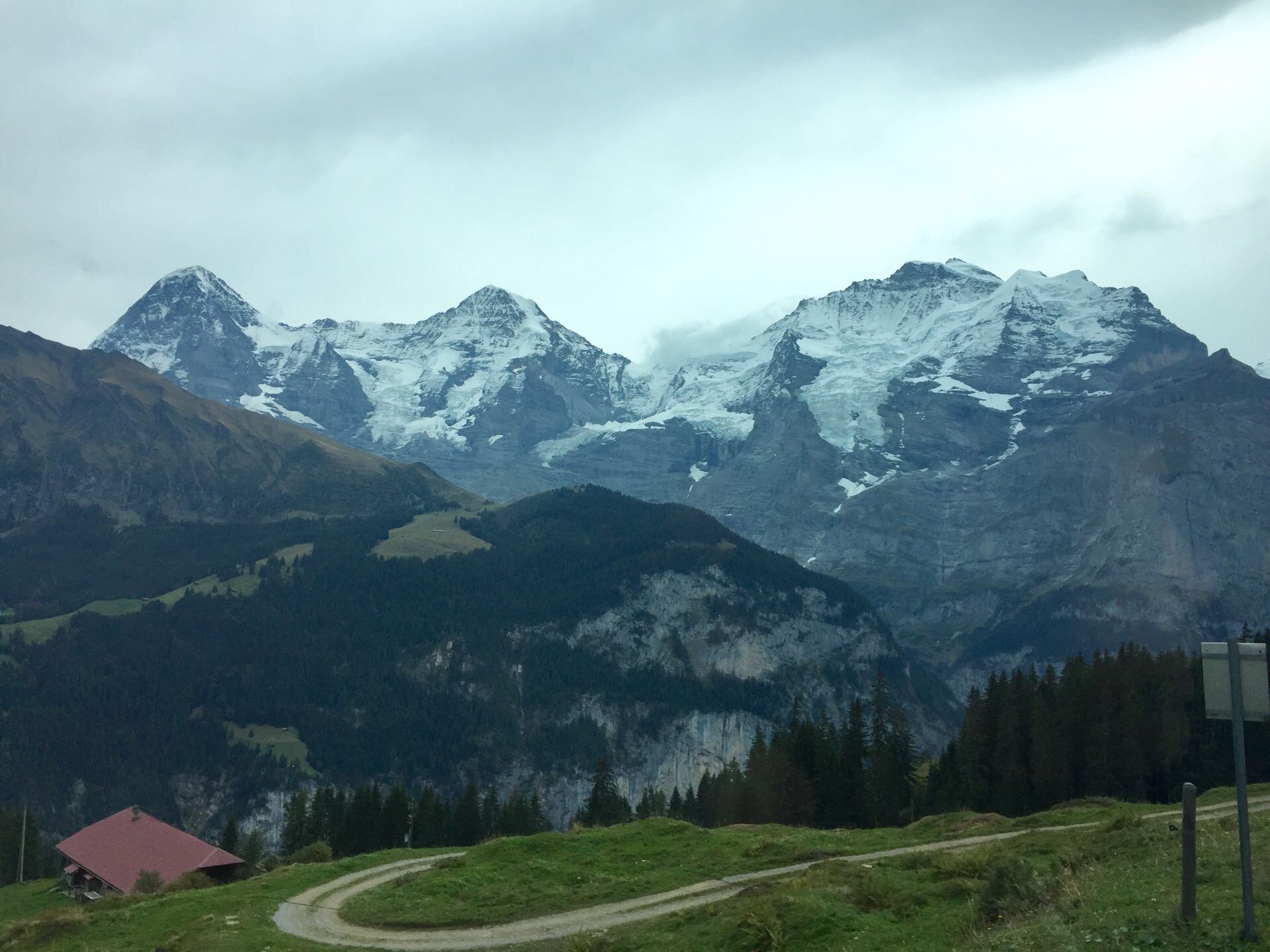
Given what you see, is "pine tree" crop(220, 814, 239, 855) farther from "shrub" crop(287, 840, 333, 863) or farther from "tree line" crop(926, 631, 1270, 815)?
"tree line" crop(926, 631, 1270, 815)

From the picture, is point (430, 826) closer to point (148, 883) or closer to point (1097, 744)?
point (148, 883)

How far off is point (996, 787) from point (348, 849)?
62.2 meters

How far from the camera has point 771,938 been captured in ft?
87.9

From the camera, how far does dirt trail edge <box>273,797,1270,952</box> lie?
32562 millimetres

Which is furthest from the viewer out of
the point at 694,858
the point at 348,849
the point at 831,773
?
the point at 348,849

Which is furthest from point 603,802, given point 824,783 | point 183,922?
point 183,922

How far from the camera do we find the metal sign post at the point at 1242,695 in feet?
67.8

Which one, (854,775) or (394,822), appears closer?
(854,775)

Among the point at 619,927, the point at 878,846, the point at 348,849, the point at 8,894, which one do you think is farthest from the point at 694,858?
the point at 348,849

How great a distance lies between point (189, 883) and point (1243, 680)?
179ft

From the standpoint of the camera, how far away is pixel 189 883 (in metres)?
58.0

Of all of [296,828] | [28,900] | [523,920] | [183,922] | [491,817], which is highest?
[523,920]

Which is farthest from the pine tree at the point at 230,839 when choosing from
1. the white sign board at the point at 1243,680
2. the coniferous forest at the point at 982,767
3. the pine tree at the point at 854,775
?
the white sign board at the point at 1243,680

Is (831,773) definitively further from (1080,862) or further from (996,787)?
(1080,862)
